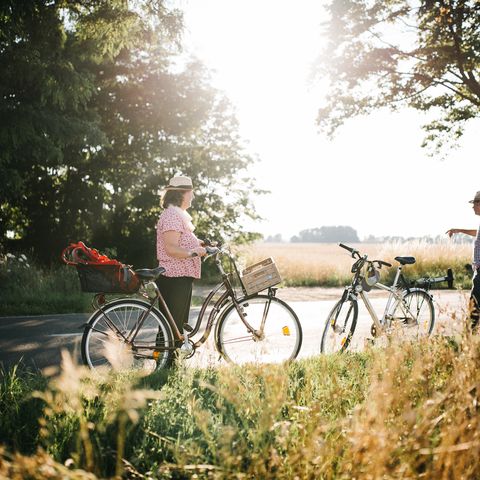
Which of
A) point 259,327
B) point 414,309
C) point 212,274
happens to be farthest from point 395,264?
point 259,327

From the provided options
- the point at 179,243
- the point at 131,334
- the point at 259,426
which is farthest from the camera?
the point at 179,243

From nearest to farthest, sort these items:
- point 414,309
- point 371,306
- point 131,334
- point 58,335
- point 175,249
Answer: point 131,334 → point 175,249 → point 371,306 → point 414,309 → point 58,335

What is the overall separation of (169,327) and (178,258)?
0.72m

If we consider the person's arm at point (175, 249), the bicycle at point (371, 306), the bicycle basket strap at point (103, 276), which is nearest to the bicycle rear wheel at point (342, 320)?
the bicycle at point (371, 306)

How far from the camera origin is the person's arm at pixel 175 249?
522 cm

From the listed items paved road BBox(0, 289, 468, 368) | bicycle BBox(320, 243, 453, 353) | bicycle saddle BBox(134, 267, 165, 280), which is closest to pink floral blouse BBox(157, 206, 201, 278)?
bicycle saddle BBox(134, 267, 165, 280)

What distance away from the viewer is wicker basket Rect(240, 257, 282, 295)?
5363 mm

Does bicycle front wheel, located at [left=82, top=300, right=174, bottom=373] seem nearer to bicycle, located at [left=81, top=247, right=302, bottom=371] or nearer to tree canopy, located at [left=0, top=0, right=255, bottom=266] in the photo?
bicycle, located at [left=81, top=247, right=302, bottom=371]

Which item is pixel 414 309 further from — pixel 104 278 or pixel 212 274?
pixel 212 274

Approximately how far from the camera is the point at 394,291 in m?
6.69

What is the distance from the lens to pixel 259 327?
217 inches

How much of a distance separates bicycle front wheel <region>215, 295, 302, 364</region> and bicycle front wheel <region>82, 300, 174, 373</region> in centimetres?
60

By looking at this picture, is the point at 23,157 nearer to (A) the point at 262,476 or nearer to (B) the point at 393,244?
(A) the point at 262,476

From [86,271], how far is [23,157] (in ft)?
35.8
